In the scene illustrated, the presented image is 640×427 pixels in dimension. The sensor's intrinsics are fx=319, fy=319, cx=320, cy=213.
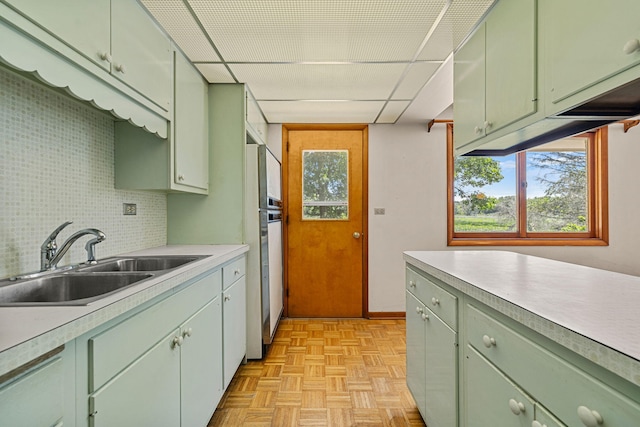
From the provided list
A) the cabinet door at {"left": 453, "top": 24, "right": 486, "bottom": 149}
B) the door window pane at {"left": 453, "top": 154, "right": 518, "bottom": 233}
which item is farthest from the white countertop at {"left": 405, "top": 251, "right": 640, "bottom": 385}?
the door window pane at {"left": 453, "top": 154, "right": 518, "bottom": 233}

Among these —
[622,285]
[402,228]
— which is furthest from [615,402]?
[402,228]

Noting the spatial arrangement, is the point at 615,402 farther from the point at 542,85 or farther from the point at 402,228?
the point at 402,228

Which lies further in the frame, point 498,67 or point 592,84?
point 498,67

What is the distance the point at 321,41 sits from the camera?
1871 mm

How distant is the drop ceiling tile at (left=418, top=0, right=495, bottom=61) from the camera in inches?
62.2

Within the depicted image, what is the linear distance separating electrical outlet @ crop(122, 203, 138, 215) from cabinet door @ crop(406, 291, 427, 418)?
1.76 metres

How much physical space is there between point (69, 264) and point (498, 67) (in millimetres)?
2218

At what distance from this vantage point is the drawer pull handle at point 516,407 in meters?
0.83

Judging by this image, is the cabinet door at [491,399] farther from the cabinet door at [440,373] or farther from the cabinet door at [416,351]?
the cabinet door at [416,351]

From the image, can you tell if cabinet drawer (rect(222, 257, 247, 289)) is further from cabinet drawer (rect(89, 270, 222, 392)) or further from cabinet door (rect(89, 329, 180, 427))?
cabinet door (rect(89, 329, 180, 427))

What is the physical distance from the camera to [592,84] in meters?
1.02

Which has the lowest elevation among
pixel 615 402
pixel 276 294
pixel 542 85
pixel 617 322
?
pixel 276 294

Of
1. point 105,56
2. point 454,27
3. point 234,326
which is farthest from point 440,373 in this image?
point 105,56

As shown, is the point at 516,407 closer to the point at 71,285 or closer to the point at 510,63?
the point at 510,63
